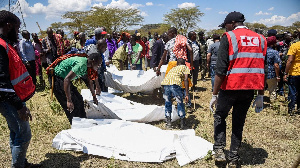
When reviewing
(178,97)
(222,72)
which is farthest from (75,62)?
(222,72)

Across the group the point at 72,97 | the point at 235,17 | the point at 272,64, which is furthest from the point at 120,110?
the point at 272,64

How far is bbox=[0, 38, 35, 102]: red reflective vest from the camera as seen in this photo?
2.02 meters

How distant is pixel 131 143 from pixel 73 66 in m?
1.42

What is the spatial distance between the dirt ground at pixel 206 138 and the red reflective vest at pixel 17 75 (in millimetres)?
1208

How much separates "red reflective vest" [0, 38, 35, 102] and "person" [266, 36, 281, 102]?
15.6ft

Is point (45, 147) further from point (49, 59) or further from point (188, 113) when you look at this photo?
point (49, 59)

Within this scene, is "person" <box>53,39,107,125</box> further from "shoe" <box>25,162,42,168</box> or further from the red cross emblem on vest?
the red cross emblem on vest

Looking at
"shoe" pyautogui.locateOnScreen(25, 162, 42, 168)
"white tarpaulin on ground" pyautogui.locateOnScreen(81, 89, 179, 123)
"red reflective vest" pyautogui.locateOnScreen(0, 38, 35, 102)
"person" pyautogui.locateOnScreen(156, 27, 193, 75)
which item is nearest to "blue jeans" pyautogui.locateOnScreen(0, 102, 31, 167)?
"red reflective vest" pyautogui.locateOnScreen(0, 38, 35, 102)

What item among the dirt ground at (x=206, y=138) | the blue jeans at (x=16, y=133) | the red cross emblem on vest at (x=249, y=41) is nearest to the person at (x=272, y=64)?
the dirt ground at (x=206, y=138)

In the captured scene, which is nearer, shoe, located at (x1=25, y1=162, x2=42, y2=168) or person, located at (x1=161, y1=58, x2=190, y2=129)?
shoe, located at (x1=25, y1=162, x2=42, y2=168)

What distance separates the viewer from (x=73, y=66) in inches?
122

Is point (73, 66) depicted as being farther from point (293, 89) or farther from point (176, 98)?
point (293, 89)

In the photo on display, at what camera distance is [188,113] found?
15.5ft

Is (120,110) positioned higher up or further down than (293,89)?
further down
